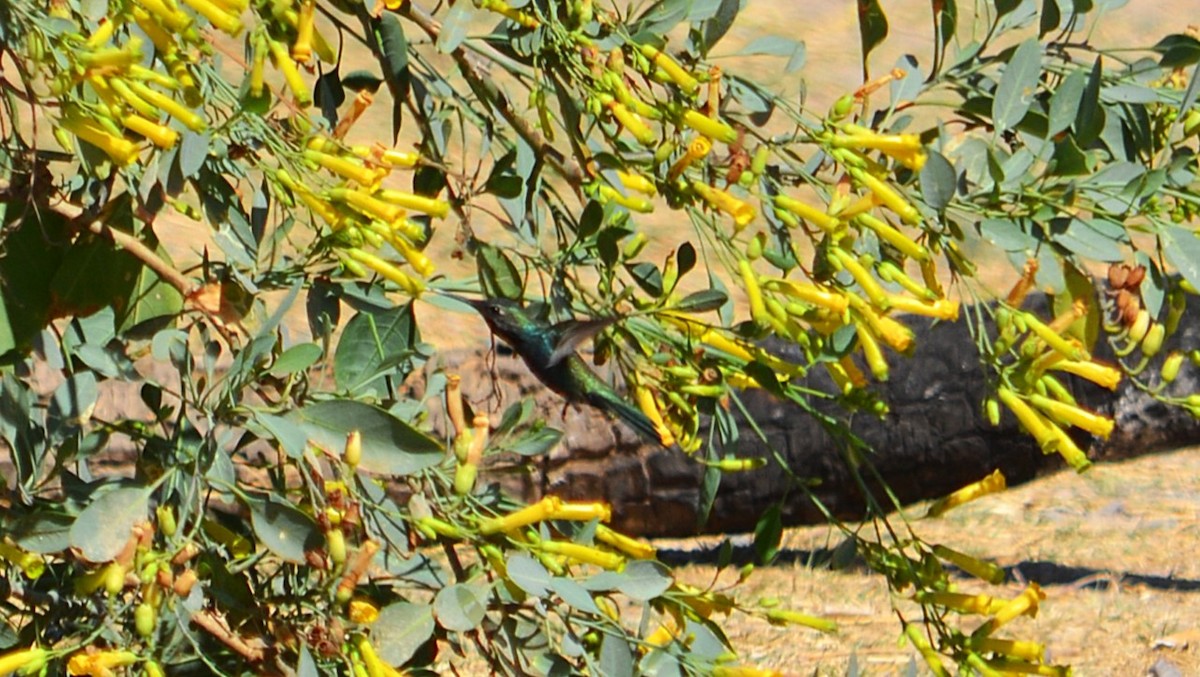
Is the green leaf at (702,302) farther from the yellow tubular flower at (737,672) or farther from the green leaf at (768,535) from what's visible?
the green leaf at (768,535)

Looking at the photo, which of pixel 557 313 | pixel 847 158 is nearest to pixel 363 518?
pixel 557 313

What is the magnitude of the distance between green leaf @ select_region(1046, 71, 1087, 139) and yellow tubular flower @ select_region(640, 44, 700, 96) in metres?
0.32

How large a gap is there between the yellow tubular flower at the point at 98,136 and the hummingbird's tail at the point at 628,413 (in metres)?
0.67

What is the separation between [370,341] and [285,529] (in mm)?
295

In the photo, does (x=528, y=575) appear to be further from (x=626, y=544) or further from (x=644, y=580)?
(x=626, y=544)

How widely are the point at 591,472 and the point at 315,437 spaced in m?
2.38

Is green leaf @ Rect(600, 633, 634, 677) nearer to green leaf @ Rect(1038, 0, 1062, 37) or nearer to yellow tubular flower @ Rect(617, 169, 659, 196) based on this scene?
yellow tubular flower @ Rect(617, 169, 659, 196)

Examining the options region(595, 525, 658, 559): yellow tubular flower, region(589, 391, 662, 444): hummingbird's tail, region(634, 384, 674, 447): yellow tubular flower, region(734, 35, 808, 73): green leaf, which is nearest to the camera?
region(595, 525, 658, 559): yellow tubular flower

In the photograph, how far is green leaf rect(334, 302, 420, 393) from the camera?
5.26 feet

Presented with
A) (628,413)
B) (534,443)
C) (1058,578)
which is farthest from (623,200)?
(1058,578)

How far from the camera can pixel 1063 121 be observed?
147 cm

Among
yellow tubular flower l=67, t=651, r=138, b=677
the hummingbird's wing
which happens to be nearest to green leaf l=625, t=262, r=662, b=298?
the hummingbird's wing

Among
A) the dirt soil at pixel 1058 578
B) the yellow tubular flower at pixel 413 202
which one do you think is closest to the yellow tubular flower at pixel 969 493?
the yellow tubular flower at pixel 413 202

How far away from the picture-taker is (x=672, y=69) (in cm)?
149
